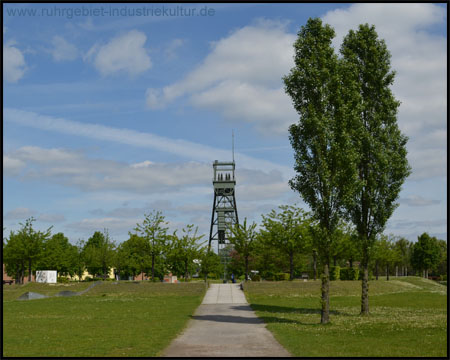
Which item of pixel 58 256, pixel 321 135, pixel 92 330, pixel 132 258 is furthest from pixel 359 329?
pixel 132 258

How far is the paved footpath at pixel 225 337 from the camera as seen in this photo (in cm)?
1691

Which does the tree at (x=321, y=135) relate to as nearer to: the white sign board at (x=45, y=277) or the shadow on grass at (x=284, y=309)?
the shadow on grass at (x=284, y=309)

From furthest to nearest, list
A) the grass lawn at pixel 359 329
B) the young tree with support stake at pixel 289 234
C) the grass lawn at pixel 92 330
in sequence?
the young tree with support stake at pixel 289 234
the grass lawn at pixel 92 330
the grass lawn at pixel 359 329

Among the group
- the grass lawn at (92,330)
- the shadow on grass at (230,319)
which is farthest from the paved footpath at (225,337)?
the grass lawn at (92,330)

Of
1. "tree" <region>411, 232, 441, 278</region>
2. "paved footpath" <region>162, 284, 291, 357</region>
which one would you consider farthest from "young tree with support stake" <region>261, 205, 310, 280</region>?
"tree" <region>411, 232, 441, 278</region>

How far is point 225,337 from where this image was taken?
20.6 metres

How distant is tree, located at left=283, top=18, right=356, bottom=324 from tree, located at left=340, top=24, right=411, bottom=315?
3.47 meters

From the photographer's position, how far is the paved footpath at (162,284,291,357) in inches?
666

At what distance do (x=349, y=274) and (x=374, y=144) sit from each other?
113 ft

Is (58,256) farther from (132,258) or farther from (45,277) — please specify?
(132,258)

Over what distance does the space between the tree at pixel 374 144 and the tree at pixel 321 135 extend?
347cm

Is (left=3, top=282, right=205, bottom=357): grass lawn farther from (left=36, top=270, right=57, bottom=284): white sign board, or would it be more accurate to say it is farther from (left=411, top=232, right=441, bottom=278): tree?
(left=411, top=232, right=441, bottom=278): tree

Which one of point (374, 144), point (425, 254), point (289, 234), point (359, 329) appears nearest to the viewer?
point (359, 329)

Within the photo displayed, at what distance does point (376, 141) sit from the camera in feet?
99.8
